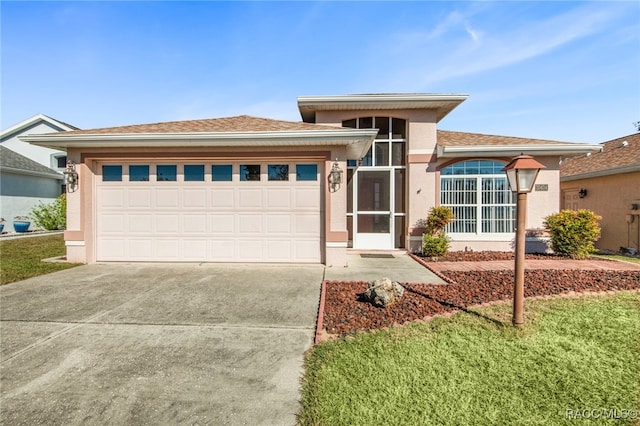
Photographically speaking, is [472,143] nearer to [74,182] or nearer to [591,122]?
[591,122]

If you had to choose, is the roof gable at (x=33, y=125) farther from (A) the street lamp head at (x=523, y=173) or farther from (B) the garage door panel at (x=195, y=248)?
(A) the street lamp head at (x=523, y=173)

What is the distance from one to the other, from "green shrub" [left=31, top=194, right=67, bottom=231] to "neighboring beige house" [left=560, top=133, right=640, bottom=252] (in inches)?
1004

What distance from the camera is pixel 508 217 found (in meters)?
9.80

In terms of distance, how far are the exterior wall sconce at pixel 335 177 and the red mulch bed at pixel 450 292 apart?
264cm

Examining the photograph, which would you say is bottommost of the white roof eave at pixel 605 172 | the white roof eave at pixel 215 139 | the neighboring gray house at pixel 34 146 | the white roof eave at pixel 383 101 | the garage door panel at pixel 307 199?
the garage door panel at pixel 307 199

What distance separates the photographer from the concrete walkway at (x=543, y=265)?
7.27m

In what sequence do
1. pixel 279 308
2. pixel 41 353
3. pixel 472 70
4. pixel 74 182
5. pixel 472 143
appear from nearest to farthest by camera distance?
pixel 41 353
pixel 279 308
pixel 74 182
pixel 472 143
pixel 472 70

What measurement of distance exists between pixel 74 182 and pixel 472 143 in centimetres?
1197

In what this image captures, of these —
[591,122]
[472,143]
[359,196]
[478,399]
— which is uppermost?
[591,122]

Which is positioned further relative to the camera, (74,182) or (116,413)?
(74,182)

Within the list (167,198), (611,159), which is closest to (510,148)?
(611,159)

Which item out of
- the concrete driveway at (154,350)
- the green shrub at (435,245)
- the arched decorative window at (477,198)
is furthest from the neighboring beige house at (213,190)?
the green shrub at (435,245)

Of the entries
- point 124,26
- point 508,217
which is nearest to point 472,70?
point 508,217

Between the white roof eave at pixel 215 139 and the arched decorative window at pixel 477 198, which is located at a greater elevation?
the white roof eave at pixel 215 139
